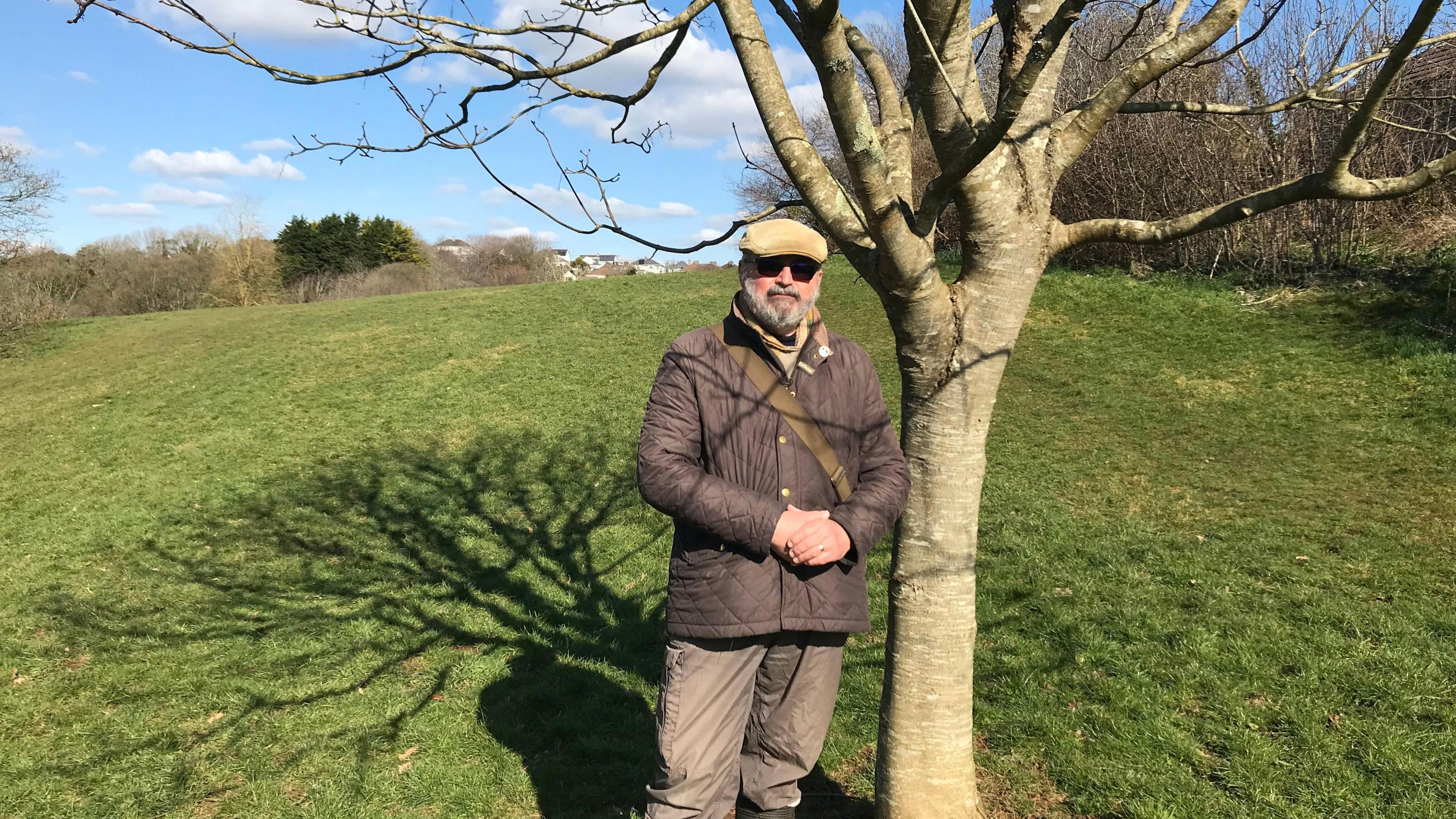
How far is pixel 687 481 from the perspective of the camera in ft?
7.32

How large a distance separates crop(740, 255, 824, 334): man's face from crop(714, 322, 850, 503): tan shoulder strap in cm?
12

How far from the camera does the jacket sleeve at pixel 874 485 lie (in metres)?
2.32

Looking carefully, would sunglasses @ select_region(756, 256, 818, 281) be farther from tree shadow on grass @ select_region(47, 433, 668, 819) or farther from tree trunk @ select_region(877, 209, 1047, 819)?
tree shadow on grass @ select_region(47, 433, 668, 819)

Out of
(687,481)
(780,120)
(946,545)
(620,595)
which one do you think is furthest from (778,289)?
(620,595)

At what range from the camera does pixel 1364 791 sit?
3.15 m

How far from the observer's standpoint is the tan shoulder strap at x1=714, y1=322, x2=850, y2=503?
2.39 meters

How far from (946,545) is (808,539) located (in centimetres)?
62

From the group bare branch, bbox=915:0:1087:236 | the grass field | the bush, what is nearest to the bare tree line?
the bush

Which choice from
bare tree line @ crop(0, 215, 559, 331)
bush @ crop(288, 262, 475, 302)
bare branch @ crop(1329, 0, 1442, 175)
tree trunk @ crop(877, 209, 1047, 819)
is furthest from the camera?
bush @ crop(288, 262, 475, 302)

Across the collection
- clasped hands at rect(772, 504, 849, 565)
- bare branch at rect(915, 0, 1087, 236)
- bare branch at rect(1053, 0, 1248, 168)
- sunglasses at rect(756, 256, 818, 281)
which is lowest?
clasped hands at rect(772, 504, 849, 565)

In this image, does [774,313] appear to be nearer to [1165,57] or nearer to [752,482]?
[752,482]

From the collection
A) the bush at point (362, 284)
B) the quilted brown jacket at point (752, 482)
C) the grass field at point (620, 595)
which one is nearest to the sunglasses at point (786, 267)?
the quilted brown jacket at point (752, 482)

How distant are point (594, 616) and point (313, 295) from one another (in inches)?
1772

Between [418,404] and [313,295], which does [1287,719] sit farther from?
[313,295]
